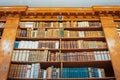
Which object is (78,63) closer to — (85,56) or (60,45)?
(85,56)

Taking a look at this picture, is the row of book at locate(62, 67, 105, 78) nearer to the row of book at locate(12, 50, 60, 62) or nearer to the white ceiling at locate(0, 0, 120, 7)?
the row of book at locate(12, 50, 60, 62)

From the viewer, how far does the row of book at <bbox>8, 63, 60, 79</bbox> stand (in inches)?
114

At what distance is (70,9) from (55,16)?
33 centimetres

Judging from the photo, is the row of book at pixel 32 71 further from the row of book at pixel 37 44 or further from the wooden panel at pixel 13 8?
the wooden panel at pixel 13 8

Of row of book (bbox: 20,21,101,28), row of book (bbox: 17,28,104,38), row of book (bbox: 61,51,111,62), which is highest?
row of book (bbox: 20,21,101,28)

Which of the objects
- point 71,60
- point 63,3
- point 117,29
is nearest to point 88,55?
point 71,60

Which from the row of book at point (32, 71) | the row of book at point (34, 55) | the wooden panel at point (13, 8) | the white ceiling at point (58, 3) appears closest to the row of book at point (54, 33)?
the row of book at point (34, 55)

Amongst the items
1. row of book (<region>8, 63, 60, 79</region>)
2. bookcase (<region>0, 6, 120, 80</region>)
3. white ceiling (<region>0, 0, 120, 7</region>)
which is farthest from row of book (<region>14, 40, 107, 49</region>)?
white ceiling (<region>0, 0, 120, 7</region>)

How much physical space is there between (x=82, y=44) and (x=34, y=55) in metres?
0.83

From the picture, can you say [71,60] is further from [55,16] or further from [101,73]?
[55,16]

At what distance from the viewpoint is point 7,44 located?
327cm

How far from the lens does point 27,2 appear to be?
417 centimetres

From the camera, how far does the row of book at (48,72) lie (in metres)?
2.89

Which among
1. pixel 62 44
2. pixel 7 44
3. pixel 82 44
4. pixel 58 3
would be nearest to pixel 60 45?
pixel 62 44
